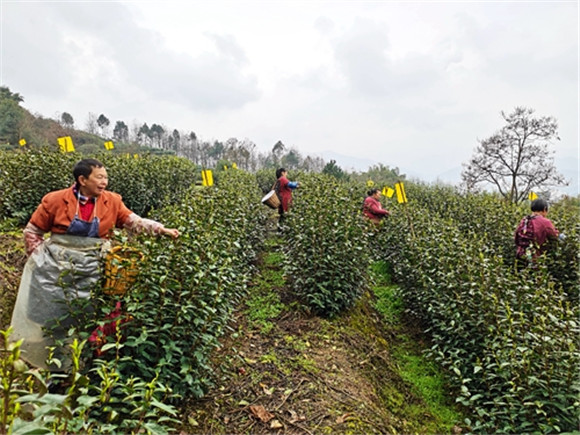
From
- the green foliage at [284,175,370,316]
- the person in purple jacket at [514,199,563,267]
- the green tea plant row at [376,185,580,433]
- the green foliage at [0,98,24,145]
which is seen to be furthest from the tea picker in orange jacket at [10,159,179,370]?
the green foliage at [0,98,24,145]

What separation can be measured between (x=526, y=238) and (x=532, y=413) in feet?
11.2

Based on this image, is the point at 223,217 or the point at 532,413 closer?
the point at 532,413

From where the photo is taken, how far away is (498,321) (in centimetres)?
297

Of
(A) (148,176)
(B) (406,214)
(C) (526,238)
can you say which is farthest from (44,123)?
(C) (526,238)

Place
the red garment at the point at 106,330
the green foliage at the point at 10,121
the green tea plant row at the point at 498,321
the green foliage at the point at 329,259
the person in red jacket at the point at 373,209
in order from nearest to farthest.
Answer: the red garment at the point at 106,330 → the green tea plant row at the point at 498,321 → the green foliage at the point at 329,259 → the person in red jacket at the point at 373,209 → the green foliage at the point at 10,121

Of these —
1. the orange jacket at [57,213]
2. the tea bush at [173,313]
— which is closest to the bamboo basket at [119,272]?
the tea bush at [173,313]

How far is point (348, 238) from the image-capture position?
4.56 meters

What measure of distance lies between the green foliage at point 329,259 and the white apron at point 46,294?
8.26 ft

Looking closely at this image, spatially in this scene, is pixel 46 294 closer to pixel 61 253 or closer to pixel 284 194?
pixel 61 253

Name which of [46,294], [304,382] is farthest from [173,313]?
[304,382]

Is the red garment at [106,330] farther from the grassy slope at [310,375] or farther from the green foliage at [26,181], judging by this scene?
the green foliage at [26,181]

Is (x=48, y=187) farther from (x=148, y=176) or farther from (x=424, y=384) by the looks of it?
(x=424, y=384)

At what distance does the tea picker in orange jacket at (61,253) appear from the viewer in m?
2.40

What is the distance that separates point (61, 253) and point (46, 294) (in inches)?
11.0
